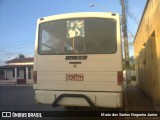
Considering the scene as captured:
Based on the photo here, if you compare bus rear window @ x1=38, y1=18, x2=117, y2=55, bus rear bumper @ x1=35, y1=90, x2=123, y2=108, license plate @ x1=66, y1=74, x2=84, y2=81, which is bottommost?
bus rear bumper @ x1=35, y1=90, x2=123, y2=108

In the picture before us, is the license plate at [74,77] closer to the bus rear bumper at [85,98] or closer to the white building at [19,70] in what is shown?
the bus rear bumper at [85,98]

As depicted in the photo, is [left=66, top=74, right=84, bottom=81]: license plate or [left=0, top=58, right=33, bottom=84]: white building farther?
[left=66, top=74, right=84, bottom=81]: license plate

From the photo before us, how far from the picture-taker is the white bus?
622 cm

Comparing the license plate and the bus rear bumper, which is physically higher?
A: the license plate

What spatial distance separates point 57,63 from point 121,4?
168cm

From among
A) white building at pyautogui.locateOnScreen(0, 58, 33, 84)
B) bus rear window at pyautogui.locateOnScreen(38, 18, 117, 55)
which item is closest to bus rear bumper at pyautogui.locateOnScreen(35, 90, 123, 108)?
white building at pyautogui.locateOnScreen(0, 58, 33, 84)

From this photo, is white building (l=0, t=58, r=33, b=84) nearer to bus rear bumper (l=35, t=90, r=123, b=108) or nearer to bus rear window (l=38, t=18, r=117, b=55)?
bus rear bumper (l=35, t=90, r=123, b=108)

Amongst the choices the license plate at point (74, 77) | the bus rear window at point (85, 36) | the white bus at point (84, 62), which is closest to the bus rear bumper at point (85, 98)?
the white bus at point (84, 62)

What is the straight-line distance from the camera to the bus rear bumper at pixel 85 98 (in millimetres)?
6227

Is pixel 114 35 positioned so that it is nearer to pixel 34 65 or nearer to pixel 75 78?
pixel 75 78

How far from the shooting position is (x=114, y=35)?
248 inches

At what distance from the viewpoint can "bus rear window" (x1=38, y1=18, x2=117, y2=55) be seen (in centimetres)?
624

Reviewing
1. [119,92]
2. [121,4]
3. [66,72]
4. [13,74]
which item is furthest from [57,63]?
[121,4]

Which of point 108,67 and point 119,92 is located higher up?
point 108,67
